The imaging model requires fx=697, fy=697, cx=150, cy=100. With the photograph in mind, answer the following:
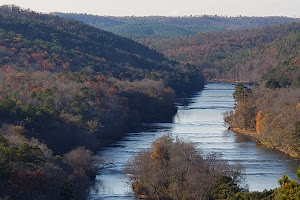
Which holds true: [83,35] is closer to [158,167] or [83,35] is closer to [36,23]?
[36,23]

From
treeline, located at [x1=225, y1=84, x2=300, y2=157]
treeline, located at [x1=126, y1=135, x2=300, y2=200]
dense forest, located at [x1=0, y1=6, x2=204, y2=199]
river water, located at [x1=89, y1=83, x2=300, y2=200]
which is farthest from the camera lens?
treeline, located at [x1=225, y1=84, x2=300, y2=157]

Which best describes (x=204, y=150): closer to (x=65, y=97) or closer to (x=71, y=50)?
(x=65, y=97)

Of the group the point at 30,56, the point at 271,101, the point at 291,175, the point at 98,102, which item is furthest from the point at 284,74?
the point at 291,175

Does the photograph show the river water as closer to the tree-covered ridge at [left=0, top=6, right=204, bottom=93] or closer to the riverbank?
the riverbank

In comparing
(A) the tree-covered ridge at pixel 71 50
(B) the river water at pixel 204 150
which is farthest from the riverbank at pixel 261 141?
(A) the tree-covered ridge at pixel 71 50

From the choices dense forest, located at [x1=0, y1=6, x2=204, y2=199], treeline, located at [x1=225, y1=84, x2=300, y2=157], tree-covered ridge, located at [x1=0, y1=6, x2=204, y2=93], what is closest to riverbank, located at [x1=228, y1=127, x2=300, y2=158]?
treeline, located at [x1=225, y1=84, x2=300, y2=157]
